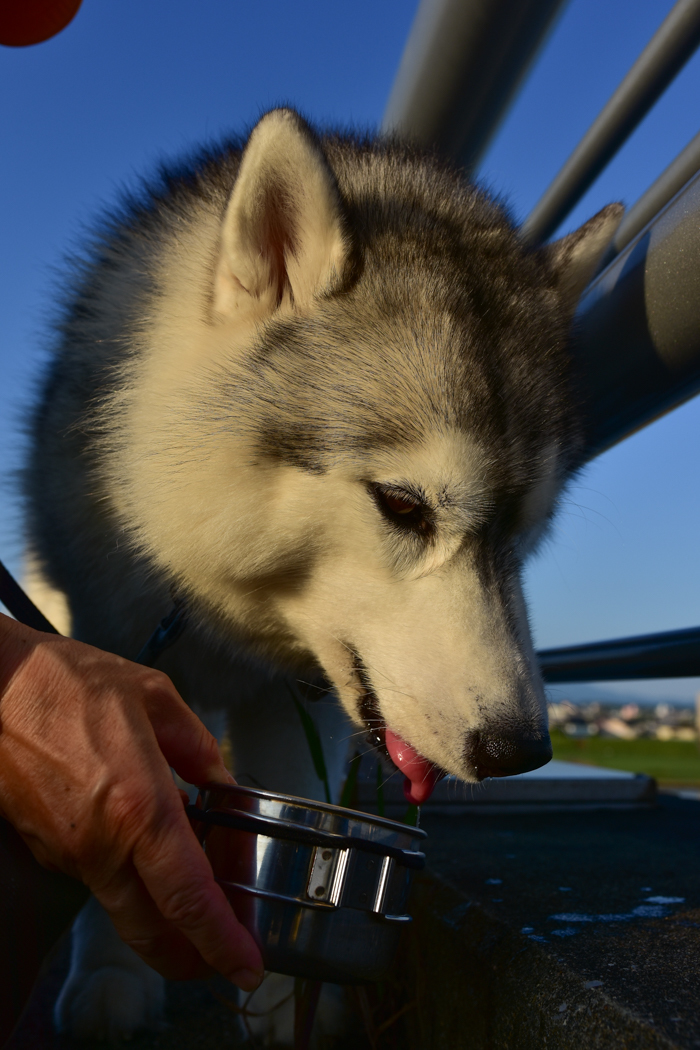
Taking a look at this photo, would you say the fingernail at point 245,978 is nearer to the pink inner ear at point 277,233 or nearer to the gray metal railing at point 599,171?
the gray metal railing at point 599,171

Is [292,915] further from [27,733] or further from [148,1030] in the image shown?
[148,1030]

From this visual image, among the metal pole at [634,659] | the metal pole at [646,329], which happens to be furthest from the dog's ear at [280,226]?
the metal pole at [634,659]

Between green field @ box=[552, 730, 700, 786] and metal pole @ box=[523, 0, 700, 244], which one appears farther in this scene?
green field @ box=[552, 730, 700, 786]

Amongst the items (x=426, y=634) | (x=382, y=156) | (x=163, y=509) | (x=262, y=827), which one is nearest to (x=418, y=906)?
(x=426, y=634)

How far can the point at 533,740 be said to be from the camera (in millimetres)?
1294

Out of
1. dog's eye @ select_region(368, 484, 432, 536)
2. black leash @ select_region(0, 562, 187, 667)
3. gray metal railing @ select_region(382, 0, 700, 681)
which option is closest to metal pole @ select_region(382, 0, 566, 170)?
gray metal railing @ select_region(382, 0, 700, 681)

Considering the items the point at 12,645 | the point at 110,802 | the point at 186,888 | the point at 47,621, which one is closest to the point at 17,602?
the point at 47,621

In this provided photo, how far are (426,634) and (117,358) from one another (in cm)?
103

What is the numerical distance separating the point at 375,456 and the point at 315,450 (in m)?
0.12

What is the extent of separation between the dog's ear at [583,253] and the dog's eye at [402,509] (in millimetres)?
887

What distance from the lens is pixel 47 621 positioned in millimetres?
1525

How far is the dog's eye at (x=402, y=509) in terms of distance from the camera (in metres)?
1.46

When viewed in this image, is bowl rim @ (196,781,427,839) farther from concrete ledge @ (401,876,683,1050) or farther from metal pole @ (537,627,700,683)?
metal pole @ (537,627,700,683)

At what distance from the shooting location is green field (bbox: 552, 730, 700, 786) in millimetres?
17992
